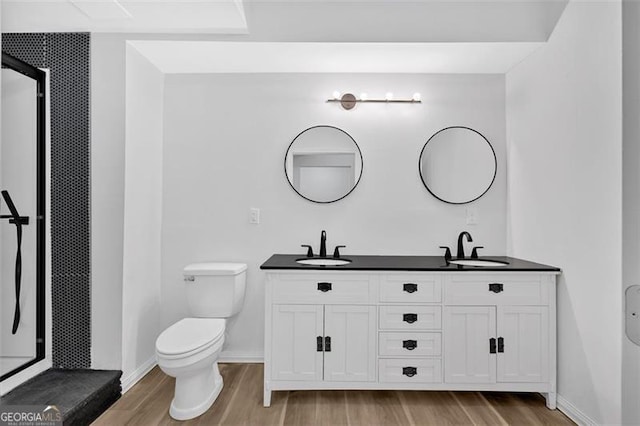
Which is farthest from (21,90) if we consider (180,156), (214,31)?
(214,31)

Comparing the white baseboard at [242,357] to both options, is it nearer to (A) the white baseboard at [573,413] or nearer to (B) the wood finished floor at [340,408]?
(B) the wood finished floor at [340,408]

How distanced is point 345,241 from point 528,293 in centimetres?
129

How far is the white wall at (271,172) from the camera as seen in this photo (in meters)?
3.03

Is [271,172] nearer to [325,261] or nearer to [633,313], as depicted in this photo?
[325,261]

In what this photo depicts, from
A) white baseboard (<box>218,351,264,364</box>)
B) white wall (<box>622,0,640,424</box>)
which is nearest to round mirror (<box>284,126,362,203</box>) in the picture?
white baseboard (<box>218,351,264,364</box>)

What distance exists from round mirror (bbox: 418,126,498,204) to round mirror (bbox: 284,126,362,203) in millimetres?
549

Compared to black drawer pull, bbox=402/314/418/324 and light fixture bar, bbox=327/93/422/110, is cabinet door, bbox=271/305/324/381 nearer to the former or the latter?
black drawer pull, bbox=402/314/418/324

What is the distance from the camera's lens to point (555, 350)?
234 centimetres

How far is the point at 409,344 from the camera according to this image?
7.78ft

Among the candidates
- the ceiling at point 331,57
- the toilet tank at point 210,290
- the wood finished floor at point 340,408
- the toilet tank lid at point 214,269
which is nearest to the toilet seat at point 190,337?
the toilet tank at point 210,290

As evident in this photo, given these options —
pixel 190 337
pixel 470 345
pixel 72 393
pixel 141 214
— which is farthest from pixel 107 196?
pixel 470 345

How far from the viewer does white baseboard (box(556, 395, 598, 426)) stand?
2.09 metres

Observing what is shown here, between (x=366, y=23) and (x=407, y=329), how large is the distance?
6.35 feet

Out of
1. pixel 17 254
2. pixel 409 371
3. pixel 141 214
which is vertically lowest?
pixel 409 371
